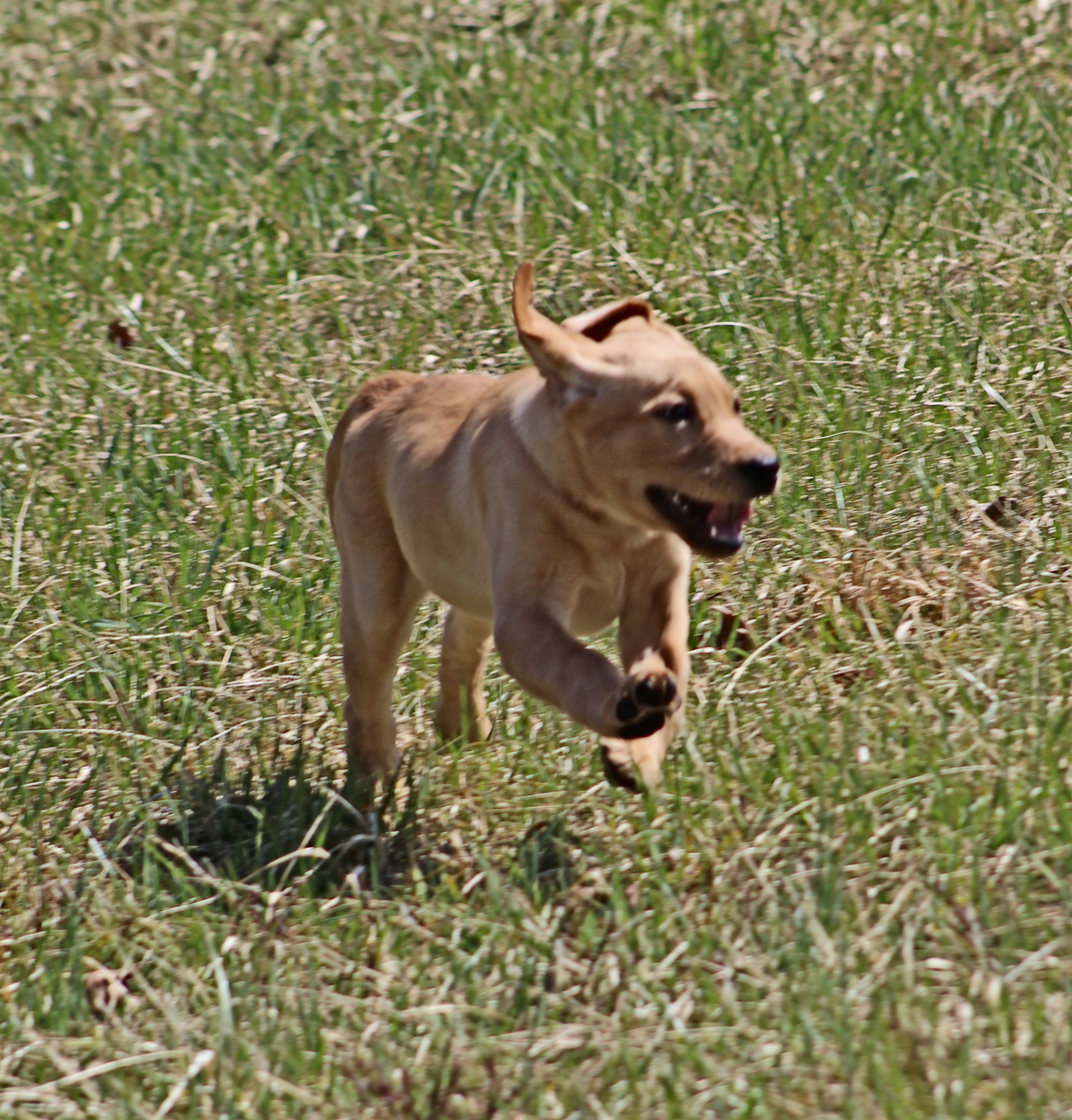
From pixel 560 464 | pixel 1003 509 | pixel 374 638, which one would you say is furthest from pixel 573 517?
pixel 1003 509

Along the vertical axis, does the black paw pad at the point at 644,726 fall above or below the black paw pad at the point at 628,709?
below

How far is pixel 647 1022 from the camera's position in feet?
11.3

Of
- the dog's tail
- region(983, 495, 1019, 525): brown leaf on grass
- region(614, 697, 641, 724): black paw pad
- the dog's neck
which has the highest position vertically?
the dog's neck

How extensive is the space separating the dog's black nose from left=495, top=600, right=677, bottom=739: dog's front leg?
18.0 inches

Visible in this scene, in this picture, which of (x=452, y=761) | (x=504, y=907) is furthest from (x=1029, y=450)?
(x=504, y=907)

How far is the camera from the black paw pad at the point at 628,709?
3705 millimetres

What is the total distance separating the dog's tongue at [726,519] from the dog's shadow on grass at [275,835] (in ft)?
3.74

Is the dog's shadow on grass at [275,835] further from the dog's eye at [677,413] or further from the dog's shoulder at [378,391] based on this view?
A: the dog's eye at [677,413]

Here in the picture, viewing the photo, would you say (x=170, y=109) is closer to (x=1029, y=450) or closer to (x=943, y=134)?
(x=943, y=134)

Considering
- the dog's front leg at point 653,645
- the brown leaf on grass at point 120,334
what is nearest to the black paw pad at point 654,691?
the dog's front leg at point 653,645

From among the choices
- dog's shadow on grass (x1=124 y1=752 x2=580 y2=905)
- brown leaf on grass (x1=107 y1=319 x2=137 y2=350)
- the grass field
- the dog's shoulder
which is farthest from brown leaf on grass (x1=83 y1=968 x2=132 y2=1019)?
brown leaf on grass (x1=107 y1=319 x2=137 y2=350)

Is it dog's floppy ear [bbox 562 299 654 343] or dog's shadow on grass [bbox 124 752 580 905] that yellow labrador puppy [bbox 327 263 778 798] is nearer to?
dog's floppy ear [bbox 562 299 654 343]

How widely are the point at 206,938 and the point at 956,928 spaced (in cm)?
165

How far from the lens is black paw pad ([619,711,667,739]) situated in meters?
3.72
